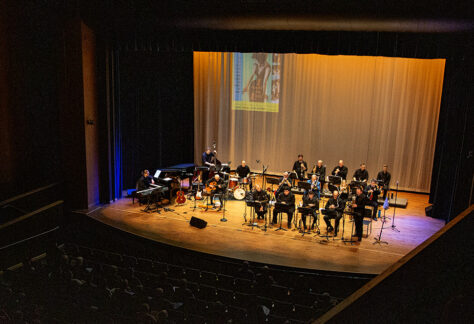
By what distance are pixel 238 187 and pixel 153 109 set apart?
4.47m

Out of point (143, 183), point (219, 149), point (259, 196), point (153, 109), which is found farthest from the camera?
point (219, 149)

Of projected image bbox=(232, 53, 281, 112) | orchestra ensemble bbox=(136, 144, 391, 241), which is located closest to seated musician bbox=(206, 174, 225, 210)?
orchestra ensemble bbox=(136, 144, 391, 241)

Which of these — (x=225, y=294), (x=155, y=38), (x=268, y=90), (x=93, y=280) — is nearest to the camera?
(x=225, y=294)

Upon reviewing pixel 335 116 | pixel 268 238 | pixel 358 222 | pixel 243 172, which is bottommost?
pixel 268 238

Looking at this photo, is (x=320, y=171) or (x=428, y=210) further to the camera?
(x=320, y=171)

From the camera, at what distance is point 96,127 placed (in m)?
12.2

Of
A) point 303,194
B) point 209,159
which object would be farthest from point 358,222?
point 209,159

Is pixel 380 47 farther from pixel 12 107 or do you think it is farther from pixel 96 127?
pixel 12 107

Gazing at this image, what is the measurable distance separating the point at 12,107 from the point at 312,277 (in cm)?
931

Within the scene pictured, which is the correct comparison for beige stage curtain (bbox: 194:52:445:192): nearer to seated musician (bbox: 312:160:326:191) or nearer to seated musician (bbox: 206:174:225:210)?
seated musician (bbox: 312:160:326:191)

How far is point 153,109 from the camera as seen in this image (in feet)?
49.9

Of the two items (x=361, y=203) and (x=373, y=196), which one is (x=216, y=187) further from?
(x=373, y=196)

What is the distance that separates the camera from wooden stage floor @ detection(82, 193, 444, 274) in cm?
916

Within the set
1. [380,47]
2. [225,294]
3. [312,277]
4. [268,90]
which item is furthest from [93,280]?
[268,90]
